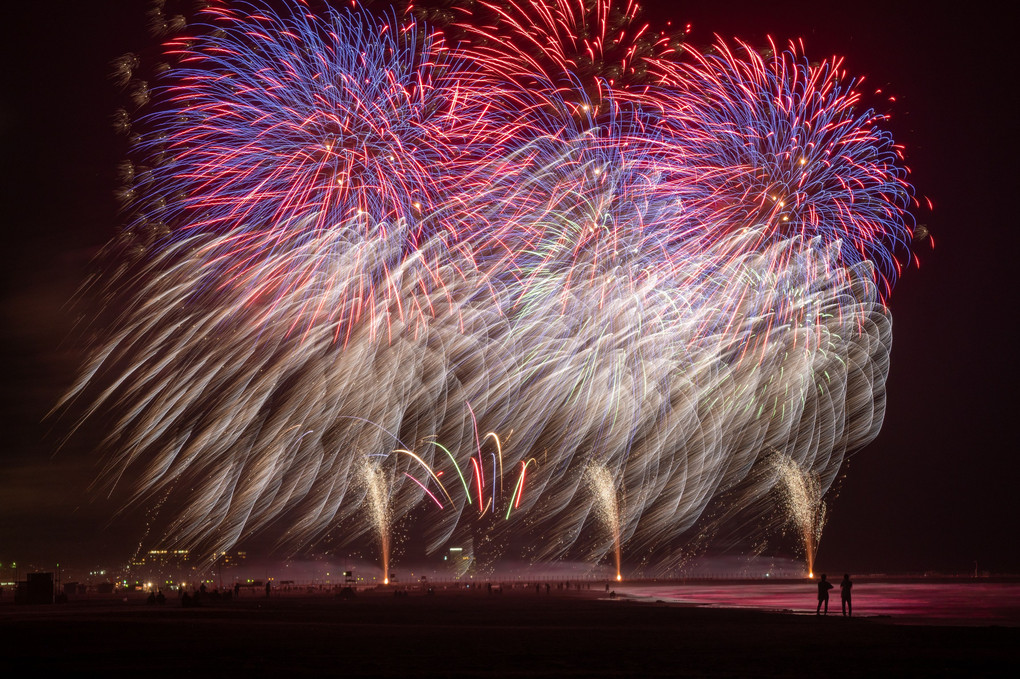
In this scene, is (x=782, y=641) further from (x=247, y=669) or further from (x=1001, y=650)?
(x=247, y=669)

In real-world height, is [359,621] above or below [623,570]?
above

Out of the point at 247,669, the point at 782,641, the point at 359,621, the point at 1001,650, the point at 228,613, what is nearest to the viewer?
the point at 247,669

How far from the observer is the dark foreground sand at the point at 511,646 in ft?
54.9

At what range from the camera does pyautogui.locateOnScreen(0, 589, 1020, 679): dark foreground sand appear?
1673 cm

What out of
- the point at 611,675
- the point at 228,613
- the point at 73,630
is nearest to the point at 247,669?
the point at 611,675

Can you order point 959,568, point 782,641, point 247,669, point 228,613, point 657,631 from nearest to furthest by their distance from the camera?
point 247,669, point 782,641, point 657,631, point 228,613, point 959,568

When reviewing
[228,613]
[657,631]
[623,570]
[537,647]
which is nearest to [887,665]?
[537,647]

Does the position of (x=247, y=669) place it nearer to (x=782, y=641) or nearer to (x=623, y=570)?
(x=782, y=641)

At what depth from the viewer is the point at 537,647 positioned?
20.8m

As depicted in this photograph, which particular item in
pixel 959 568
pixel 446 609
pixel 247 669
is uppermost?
pixel 247 669

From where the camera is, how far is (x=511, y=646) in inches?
826

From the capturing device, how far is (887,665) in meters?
17.2

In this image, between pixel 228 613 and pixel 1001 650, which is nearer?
pixel 1001 650

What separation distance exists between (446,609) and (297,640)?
16.0 metres
